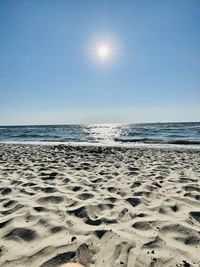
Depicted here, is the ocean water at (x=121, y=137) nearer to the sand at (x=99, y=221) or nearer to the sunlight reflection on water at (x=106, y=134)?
the sunlight reflection on water at (x=106, y=134)

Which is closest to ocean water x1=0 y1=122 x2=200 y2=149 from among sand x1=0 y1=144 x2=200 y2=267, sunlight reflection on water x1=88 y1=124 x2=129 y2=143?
sunlight reflection on water x1=88 y1=124 x2=129 y2=143

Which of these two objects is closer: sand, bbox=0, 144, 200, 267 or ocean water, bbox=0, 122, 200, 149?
sand, bbox=0, 144, 200, 267

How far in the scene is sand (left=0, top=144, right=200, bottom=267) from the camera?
3.10m

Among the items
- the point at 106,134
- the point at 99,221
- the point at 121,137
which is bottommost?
the point at 106,134

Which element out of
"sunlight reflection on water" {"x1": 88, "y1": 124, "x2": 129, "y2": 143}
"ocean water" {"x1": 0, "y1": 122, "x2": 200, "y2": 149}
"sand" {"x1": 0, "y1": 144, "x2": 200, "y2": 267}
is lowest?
"sunlight reflection on water" {"x1": 88, "y1": 124, "x2": 129, "y2": 143}

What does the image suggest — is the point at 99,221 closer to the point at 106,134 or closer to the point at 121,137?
the point at 121,137

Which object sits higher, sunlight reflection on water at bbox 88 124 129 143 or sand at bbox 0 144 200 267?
sand at bbox 0 144 200 267

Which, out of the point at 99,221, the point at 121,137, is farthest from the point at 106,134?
the point at 99,221

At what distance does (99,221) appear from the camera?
4074 mm

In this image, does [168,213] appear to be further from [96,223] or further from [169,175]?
[169,175]

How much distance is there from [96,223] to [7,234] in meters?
1.28

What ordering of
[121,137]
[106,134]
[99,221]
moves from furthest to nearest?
[106,134], [121,137], [99,221]

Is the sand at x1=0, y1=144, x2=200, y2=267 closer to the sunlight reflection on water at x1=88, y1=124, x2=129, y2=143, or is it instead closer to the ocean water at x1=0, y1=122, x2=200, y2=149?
the ocean water at x1=0, y1=122, x2=200, y2=149

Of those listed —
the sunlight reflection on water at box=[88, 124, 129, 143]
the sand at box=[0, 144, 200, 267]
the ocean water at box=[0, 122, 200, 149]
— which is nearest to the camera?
the sand at box=[0, 144, 200, 267]
